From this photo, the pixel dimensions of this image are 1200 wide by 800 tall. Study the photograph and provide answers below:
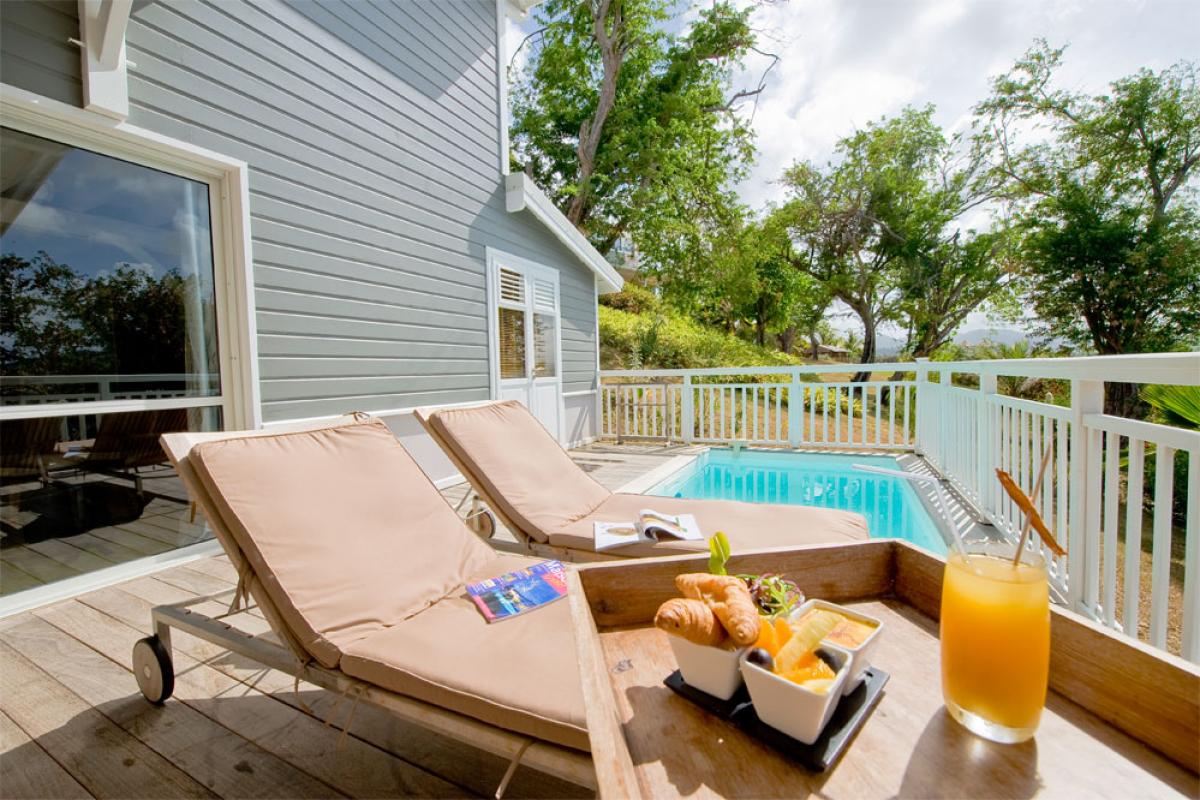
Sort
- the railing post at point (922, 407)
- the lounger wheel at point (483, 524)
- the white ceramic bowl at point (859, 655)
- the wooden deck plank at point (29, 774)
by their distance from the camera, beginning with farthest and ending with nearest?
the railing post at point (922, 407), the lounger wheel at point (483, 524), the wooden deck plank at point (29, 774), the white ceramic bowl at point (859, 655)

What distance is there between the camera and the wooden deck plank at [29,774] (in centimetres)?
141

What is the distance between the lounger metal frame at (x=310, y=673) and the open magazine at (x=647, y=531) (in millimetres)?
846

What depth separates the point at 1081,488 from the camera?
1980 millimetres

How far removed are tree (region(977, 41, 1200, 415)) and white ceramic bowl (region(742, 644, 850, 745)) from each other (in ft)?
44.6

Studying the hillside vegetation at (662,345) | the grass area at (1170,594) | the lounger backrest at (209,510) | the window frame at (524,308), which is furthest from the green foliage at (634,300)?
the lounger backrest at (209,510)

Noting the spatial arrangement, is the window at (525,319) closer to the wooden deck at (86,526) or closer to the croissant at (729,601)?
the wooden deck at (86,526)

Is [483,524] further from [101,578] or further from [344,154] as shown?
[344,154]

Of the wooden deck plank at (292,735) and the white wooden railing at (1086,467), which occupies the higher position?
the white wooden railing at (1086,467)

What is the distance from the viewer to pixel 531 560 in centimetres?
202

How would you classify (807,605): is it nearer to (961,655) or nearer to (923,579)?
(961,655)

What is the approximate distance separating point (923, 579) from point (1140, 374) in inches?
39.3

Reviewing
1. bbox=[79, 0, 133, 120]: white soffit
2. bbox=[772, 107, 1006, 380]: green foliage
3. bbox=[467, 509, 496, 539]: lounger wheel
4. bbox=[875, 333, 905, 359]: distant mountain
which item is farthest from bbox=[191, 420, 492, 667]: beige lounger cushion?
bbox=[875, 333, 905, 359]: distant mountain

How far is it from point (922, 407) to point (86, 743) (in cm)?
626

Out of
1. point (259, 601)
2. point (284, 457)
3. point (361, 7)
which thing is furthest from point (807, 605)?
point (361, 7)
